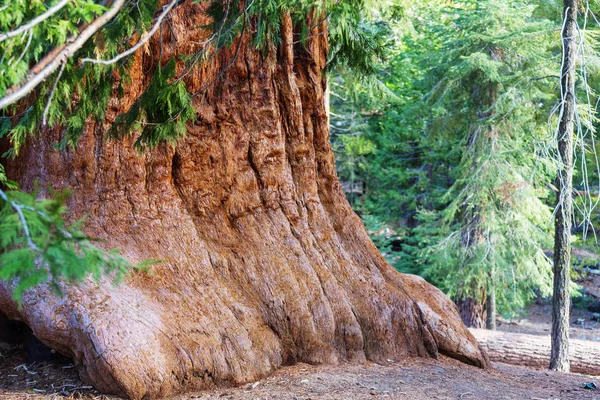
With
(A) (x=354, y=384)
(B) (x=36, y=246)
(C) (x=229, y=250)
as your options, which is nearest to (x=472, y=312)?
(A) (x=354, y=384)

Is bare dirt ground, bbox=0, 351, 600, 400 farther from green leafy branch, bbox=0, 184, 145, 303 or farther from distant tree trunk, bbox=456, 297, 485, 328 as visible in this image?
distant tree trunk, bbox=456, 297, 485, 328

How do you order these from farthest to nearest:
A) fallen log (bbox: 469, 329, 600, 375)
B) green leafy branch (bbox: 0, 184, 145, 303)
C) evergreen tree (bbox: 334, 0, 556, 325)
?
1. evergreen tree (bbox: 334, 0, 556, 325)
2. fallen log (bbox: 469, 329, 600, 375)
3. green leafy branch (bbox: 0, 184, 145, 303)

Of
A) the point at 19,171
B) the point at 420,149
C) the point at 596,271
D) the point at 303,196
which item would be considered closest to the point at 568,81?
the point at 303,196

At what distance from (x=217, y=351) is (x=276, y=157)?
2.31 m

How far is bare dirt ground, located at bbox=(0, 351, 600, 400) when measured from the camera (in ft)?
18.5

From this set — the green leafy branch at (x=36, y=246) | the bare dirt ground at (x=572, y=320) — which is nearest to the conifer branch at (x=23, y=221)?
the green leafy branch at (x=36, y=246)

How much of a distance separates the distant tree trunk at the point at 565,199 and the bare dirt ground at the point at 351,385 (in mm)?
2316

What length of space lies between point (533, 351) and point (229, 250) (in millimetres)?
7412

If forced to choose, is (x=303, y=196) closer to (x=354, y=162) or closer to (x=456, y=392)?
(x=456, y=392)

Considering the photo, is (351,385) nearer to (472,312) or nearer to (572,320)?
(472,312)

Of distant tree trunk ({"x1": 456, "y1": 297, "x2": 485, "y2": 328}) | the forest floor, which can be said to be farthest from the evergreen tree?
the forest floor

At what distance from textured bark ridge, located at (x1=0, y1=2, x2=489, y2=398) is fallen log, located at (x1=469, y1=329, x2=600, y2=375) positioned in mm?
4083

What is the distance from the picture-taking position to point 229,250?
676 cm

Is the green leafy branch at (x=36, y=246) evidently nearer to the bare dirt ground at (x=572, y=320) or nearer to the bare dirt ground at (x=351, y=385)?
the bare dirt ground at (x=351, y=385)
